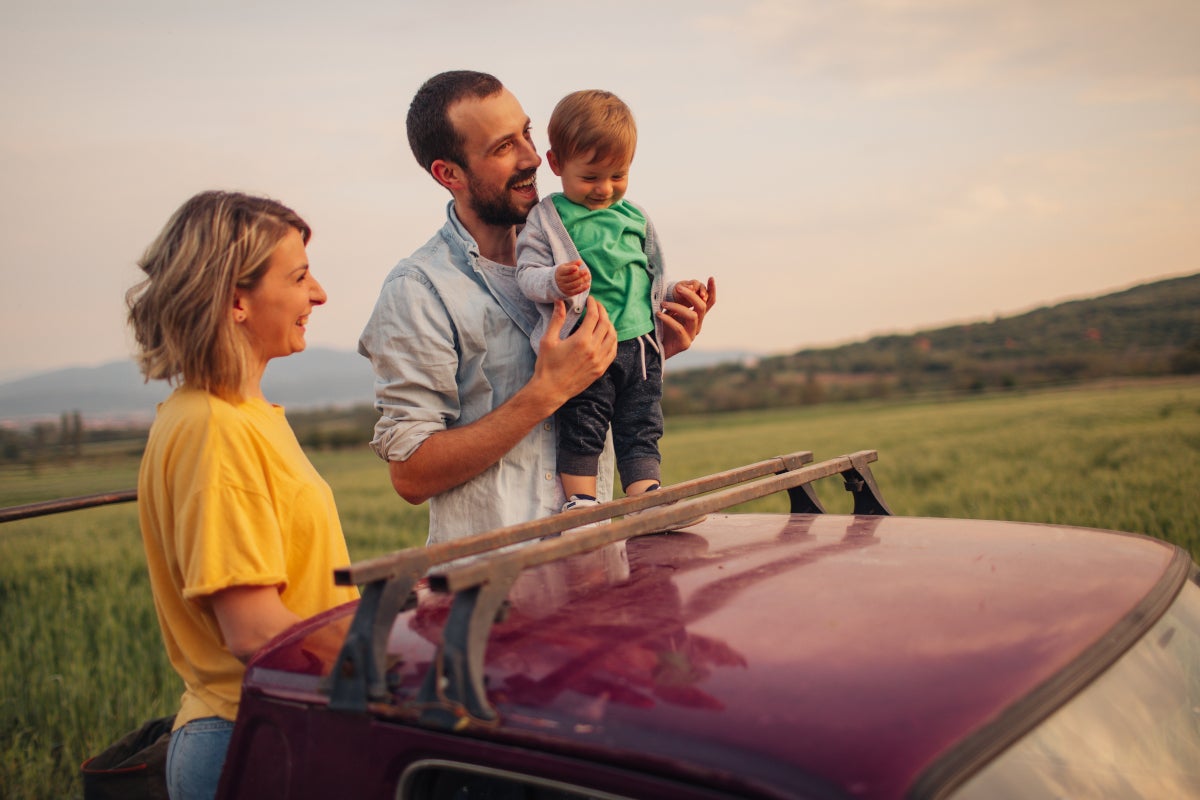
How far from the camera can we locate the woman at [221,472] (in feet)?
6.95

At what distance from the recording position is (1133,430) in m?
18.1

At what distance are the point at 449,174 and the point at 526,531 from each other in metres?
1.69

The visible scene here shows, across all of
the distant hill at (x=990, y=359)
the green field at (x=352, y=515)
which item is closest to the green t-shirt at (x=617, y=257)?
the green field at (x=352, y=515)

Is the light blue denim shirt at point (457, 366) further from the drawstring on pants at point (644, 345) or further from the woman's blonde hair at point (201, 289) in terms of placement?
the woman's blonde hair at point (201, 289)

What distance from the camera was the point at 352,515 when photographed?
16.0 m

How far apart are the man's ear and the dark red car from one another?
165 cm

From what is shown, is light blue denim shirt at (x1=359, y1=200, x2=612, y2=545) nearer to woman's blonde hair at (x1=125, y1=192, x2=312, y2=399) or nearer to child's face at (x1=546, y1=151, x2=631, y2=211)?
child's face at (x1=546, y1=151, x2=631, y2=211)

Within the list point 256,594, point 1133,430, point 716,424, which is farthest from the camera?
point 716,424

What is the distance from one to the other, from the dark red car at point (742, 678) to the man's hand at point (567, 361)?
3.34ft

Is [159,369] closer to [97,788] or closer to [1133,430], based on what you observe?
[97,788]

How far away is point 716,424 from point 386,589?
44.7 meters

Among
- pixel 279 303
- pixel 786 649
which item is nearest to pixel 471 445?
pixel 279 303

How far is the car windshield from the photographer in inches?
52.5

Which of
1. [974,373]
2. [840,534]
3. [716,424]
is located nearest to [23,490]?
[840,534]
